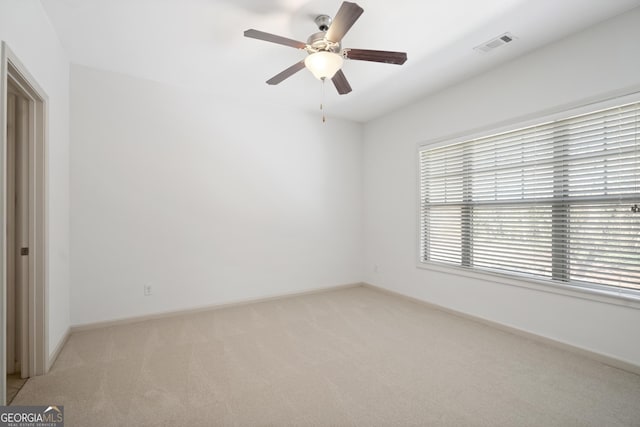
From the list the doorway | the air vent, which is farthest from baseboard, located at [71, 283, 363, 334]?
the air vent

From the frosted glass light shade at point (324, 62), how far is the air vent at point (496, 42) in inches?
58.1

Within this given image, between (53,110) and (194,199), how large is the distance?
154cm

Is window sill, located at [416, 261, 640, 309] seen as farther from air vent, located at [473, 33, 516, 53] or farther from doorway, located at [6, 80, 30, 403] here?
doorway, located at [6, 80, 30, 403]

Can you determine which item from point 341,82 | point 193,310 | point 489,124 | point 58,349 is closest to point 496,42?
point 489,124

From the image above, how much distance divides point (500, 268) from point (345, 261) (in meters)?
2.37

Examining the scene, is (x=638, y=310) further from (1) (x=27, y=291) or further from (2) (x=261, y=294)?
(1) (x=27, y=291)

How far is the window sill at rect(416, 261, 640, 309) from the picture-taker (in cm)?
227

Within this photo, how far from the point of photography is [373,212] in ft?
15.9

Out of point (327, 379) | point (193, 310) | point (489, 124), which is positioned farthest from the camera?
point (193, 310)

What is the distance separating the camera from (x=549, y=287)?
2691 millimetres

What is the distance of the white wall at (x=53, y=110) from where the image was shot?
1.82 meters

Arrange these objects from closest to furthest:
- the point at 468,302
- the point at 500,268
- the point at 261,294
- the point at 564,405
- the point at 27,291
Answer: the point at 564,405 < the point at 27,291 < the point at 500,268 < the point at 468,302 < the point at 261,294

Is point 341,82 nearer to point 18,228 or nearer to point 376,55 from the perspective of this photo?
point 376,55

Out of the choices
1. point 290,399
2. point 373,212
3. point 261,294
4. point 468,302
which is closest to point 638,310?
point 468,302
